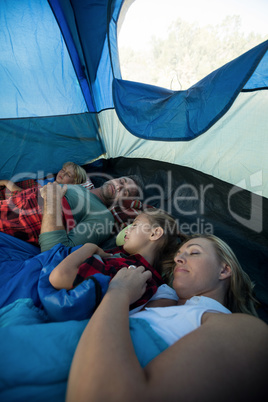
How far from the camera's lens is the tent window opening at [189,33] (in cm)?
195

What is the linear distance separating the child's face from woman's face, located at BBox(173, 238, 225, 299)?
0.94ft

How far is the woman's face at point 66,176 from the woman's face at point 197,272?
1550 millimetres

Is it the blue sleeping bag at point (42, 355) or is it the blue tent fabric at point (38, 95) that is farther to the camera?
the blue tent fabric at point (38, 95)

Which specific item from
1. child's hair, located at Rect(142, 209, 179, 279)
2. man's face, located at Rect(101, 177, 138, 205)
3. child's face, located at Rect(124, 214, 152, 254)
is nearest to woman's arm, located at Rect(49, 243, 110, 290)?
child's face, located at Rect(124, 214, 152, 254)

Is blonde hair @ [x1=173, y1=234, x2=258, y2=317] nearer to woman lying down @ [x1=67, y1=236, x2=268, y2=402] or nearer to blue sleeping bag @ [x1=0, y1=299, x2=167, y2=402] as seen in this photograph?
woman lying down @ [x1=67, y1=236, x2=268, y2=402]

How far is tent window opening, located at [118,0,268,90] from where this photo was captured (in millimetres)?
1948

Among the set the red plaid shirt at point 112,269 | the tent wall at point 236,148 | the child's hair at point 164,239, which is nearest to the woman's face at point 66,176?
the tent wall at point 236,148

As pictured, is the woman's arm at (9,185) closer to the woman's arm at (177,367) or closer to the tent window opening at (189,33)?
the tent window opening at (189,33)

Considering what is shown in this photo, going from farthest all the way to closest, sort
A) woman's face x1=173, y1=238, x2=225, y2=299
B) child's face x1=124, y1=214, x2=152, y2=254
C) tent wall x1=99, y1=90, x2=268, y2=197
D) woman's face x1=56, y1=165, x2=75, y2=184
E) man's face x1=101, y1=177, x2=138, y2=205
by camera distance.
A: 1. woman's face x1=56, y1=165, x2=75, y2=184
2. man's face x1=101, y1=177, x2=138, y2=205
3. tent wall x1=99, y1=90, x2=268, y2=197
4. child's face x1=124, y1=214, x2=152, y2=254
5. woman's face x1=173, y1=238, x2=225, y2=299

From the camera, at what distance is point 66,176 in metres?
2.20

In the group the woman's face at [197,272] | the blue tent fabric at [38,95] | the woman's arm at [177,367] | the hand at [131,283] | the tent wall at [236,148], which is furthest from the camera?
the blue tent fabric at [38,95]

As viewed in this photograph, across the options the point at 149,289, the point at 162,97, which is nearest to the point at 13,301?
the point at 149,289

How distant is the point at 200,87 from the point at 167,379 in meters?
1.59

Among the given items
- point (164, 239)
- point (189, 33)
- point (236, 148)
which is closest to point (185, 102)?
point (236, 148)
